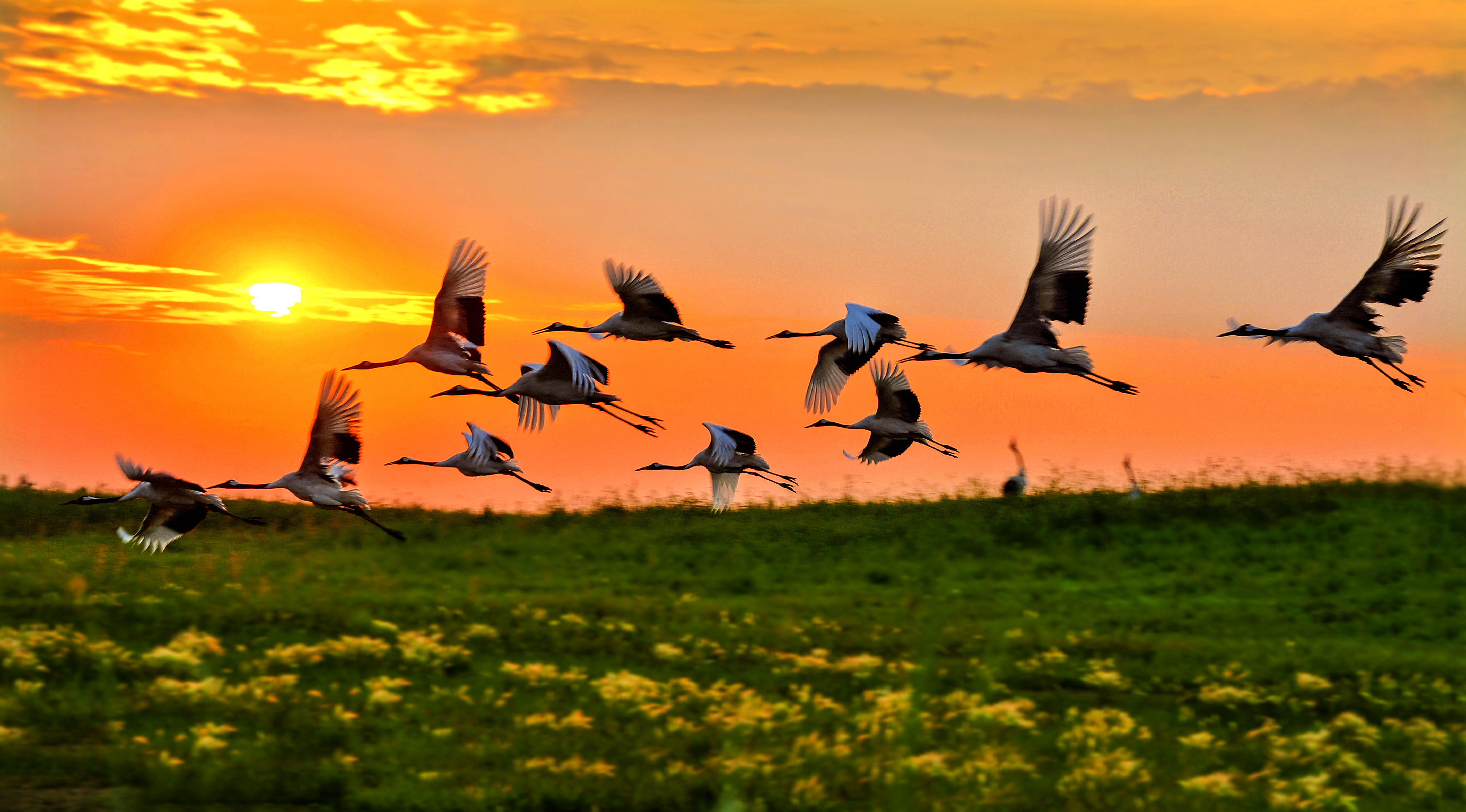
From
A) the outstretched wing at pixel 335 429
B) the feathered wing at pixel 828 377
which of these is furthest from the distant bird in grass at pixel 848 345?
the outstretched wing at pixel 335 429

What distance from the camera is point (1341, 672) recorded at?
57.4 feet

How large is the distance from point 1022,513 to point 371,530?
1336 centimetres

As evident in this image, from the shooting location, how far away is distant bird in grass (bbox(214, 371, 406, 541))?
13531 mm

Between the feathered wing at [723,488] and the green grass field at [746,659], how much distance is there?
1625mm

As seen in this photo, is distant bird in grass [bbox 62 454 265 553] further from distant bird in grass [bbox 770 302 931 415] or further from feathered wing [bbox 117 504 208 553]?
distant bird in grass [bbox 770 302 931 415]

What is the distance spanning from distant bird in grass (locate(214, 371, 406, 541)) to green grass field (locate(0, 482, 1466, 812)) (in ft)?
6.60

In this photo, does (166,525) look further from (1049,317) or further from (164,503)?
(1049,317)

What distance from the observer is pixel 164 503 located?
48.3ft

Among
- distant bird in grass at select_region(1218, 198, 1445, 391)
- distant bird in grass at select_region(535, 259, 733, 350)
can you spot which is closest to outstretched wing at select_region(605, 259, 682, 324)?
distant bird in grass at select_region(535, 259, 733, 350)

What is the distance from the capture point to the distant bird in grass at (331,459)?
44.4 feet

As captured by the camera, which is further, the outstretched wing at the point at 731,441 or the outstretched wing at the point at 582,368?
the outstretched wing at the point at 731,441

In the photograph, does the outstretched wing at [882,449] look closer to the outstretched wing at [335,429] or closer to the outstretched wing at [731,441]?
the outstretched wing at [731,441]

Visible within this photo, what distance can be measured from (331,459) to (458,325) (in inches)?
81.2

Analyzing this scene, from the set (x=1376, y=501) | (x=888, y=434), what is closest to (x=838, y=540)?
(x=888, y=434)
